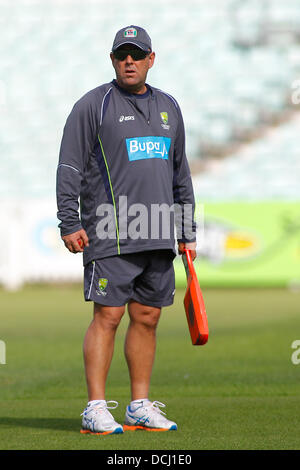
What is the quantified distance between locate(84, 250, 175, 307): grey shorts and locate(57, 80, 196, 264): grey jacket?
0.07 meters

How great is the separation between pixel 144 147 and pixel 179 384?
7.76ft

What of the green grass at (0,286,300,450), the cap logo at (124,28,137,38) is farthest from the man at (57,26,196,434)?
the green grass at (0,286,300,450)

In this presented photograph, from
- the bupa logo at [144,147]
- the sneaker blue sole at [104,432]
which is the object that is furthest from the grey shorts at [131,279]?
the sneaker blue sole at [104,432]

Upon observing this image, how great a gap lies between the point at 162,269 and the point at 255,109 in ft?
58.5

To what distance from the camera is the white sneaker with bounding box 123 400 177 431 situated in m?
4.83

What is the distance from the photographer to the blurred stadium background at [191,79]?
70.0ft

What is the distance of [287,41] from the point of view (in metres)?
22.6

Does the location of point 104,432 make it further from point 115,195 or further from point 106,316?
point 115,195

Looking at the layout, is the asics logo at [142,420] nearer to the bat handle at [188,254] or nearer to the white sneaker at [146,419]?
the white sneaker at [146,419]

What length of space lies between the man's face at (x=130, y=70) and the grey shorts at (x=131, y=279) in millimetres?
893
